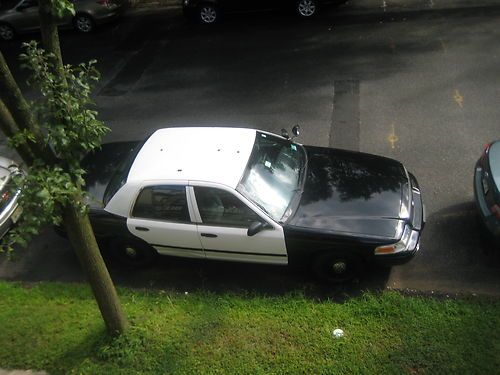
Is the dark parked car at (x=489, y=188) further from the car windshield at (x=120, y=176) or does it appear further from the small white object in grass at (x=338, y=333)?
the car windshield at (x=120, y=176)

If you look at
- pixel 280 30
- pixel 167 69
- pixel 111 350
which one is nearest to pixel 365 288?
pixel 111 350

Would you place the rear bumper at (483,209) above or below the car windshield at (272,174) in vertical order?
below

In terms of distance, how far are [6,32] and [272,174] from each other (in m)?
11.8

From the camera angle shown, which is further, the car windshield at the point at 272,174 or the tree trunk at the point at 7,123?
the car windshield at the point at 272,174

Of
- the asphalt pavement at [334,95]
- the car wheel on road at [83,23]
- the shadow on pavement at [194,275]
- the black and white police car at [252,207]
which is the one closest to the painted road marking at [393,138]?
the asphalt pavement at [334,95]

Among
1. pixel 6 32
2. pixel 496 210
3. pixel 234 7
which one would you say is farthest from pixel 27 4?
pixel 496 210

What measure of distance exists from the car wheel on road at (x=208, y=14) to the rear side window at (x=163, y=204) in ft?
28.5

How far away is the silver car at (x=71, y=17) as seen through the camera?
→ 13.4 meters

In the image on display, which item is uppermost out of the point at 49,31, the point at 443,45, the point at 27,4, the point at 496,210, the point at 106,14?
the point at 49,31

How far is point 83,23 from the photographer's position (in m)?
13.7

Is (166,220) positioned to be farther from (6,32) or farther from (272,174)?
(6,32)

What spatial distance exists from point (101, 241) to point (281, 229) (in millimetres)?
2392

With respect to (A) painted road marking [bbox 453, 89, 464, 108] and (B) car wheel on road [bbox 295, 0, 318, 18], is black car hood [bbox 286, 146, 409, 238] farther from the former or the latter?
(B) car wheel on road [bbox 295, 0, 318, 18]

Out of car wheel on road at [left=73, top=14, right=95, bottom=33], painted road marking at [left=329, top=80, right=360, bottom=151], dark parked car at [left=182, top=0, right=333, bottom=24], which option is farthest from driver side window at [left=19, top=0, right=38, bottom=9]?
painted road marking at [left=329, top=80, right=360, bottom=151]
